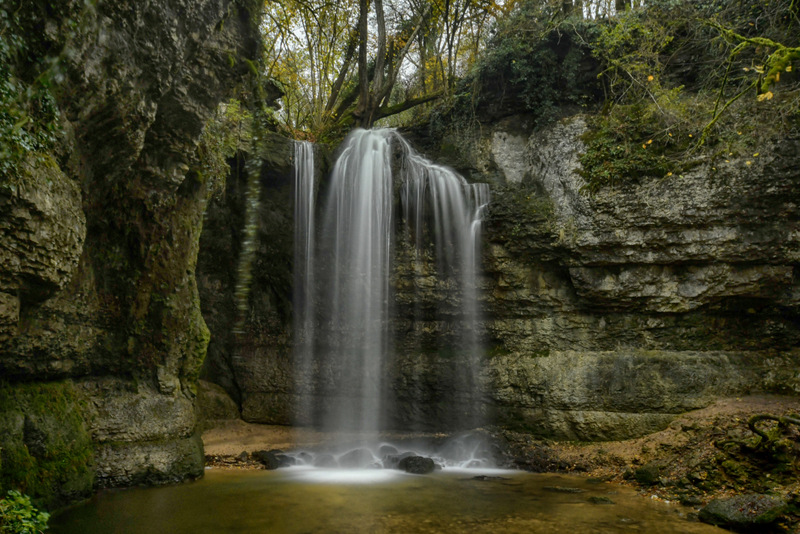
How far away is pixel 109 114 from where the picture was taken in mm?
5961

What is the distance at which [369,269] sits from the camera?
12.7 m

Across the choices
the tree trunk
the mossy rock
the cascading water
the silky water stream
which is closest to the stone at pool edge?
the silky water stream

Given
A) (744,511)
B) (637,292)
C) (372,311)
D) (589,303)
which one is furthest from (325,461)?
(637,292)

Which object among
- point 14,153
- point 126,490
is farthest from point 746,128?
point 126,490

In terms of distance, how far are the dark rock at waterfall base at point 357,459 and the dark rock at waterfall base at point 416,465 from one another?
0.76 metres

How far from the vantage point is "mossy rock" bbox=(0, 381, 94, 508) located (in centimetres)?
586

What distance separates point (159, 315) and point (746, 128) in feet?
39.5

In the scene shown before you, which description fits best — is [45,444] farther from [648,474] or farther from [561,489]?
[648,474]

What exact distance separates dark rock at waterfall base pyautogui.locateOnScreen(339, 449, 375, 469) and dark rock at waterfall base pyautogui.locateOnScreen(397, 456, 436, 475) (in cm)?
76

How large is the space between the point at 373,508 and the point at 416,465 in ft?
10.2

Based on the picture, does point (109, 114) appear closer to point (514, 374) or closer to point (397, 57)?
point (514, 374)

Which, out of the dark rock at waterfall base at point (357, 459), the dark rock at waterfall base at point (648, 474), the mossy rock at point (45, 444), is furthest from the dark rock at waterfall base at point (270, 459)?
the dark rock at waterfall base at point (648, 474)

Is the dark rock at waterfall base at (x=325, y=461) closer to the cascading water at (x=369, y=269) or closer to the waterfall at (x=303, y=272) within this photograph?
the cascading water at (x=369, y=269)

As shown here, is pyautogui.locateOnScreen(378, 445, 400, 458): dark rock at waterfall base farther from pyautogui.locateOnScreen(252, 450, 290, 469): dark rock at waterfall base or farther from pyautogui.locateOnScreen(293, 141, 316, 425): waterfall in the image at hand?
pyautogui.locateOnScreen(293, 141, 316, 425): waterfall
